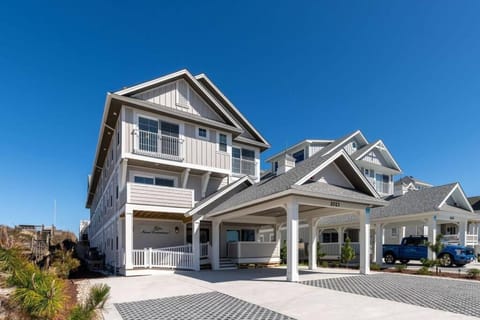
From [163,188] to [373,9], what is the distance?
1364 cm

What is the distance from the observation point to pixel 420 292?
968 centimetres

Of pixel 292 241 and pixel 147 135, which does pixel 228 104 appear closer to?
pixel 147 135

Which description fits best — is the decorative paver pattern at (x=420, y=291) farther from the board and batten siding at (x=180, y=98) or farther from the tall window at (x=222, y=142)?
the board and batten siding at (x=180, y=98)

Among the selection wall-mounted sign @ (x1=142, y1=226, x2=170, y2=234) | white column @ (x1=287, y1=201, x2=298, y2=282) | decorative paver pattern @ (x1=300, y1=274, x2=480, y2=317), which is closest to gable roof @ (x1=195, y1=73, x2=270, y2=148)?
wall-mounted sign @ (x1=142, y1=226, x2=170, y2=234)

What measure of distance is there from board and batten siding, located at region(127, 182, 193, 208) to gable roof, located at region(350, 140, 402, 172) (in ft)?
61.5

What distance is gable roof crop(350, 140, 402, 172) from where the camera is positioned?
29.5 m

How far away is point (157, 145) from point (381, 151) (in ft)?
79.4

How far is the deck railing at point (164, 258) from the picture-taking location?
15.1m

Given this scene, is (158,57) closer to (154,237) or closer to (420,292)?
(154,237)

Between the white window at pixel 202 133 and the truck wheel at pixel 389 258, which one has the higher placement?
the white window at pixel 202 133

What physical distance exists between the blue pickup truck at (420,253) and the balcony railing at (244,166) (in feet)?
37.1

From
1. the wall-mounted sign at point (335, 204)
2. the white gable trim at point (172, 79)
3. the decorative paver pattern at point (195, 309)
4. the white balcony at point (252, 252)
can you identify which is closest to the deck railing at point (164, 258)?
the white balcony at point (252, 252)

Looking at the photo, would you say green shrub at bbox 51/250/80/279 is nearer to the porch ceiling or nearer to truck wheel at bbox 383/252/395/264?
the porch ceiling

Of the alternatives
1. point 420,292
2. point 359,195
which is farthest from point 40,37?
point 420,292
